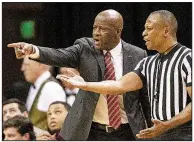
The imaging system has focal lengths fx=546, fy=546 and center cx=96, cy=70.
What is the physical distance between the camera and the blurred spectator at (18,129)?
2846mm

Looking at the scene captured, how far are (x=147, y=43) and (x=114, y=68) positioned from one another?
212mm

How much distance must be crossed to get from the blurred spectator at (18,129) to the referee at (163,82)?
310mm

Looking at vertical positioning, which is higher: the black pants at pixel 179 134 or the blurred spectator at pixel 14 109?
the blurred spectator at pixel 14 109

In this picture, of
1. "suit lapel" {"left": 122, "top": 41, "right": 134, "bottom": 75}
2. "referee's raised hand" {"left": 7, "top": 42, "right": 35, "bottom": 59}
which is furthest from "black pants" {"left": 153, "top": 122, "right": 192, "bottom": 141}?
"referee's raised hand" {"left": 7, "top": 42, "right": 35, "bottom": 59}

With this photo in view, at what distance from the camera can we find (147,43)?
2789mm

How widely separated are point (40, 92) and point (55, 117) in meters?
0.15

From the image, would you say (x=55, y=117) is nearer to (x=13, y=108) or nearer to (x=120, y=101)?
(x=13, y=108)

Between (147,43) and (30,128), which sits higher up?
(147,43)

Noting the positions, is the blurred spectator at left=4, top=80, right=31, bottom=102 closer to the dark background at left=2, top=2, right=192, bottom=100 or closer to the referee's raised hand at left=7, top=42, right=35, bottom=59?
the dark background at left=2, top=2, right=192, bottom=100

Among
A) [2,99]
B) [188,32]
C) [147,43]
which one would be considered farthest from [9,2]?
[188,32]

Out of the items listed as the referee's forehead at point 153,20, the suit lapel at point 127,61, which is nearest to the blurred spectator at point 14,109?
the suit lapel at point 127,61

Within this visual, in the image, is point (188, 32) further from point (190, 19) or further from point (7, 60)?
point (7, 60)

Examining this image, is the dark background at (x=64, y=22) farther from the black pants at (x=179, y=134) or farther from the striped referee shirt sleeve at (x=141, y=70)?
the black pants at (x=179, y=134)

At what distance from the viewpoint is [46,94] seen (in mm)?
2867
